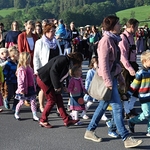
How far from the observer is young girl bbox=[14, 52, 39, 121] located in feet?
23.4

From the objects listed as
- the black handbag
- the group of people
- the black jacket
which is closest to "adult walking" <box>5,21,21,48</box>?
the group of people

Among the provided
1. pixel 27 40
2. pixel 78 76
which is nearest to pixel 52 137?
pixel 78 76

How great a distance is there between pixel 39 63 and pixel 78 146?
80.4 inches

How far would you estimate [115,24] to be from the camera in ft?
17.5

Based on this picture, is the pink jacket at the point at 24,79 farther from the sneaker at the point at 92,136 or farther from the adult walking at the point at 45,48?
the sneaker at the point at 92,136

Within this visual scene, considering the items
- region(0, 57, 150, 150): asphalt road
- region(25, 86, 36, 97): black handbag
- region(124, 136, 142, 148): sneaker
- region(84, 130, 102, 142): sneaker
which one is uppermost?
region(25, 86, 36, 97): black handbag

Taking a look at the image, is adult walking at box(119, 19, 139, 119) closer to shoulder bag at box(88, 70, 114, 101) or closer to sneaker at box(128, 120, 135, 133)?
sneaker at box(128, 120, 135, 133)

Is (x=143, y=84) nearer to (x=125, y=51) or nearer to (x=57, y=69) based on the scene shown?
(x=125, y=51)

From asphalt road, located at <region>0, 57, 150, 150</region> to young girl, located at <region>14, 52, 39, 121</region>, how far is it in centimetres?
32

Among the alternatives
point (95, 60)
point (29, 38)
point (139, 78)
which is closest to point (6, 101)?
point (29, 38)

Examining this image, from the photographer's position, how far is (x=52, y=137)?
597 centimetres

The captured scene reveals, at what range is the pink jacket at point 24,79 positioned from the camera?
713 centimetres

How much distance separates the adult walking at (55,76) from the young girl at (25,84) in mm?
→ 782

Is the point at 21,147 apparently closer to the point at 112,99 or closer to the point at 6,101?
the point at 112,99
